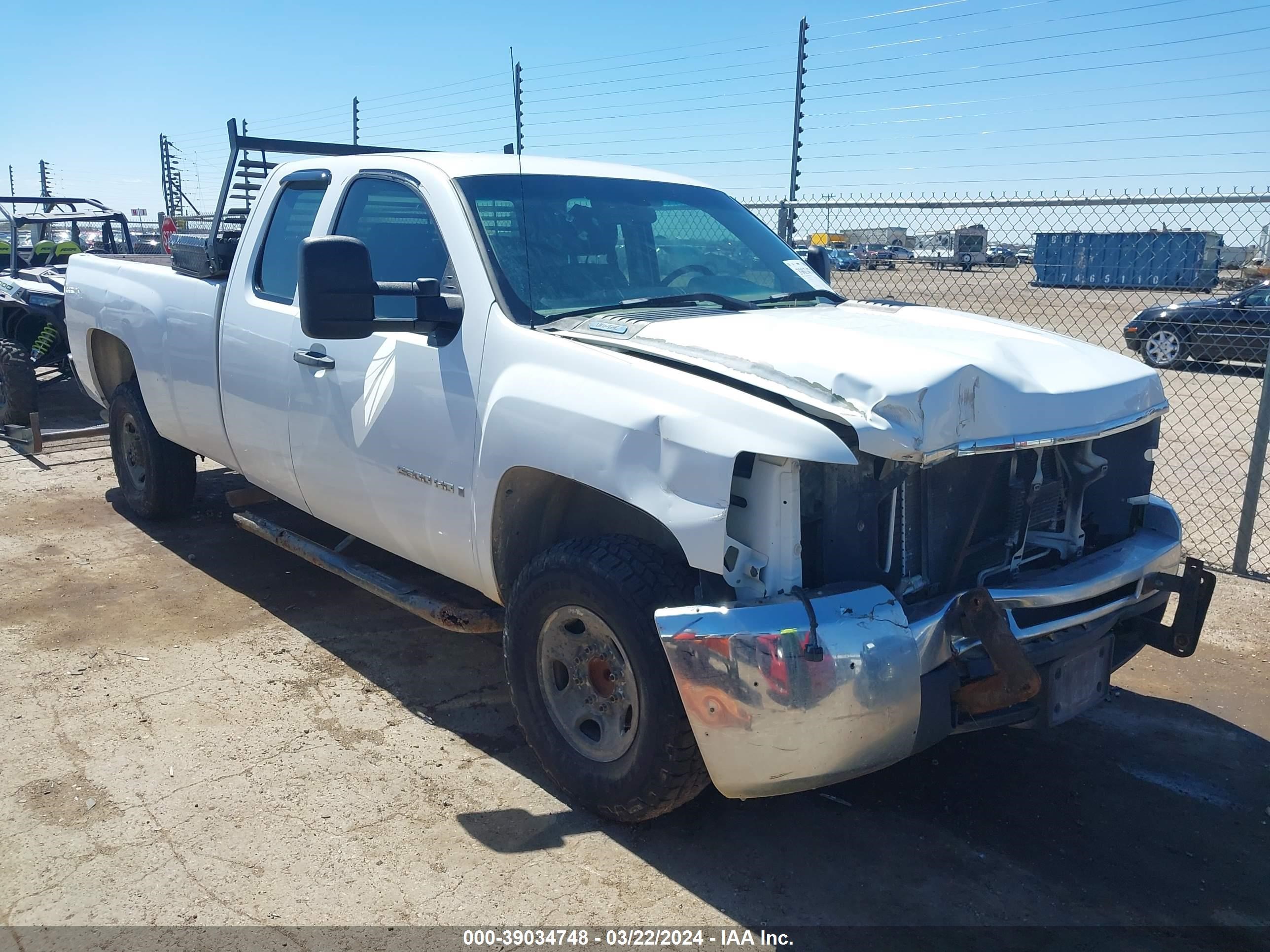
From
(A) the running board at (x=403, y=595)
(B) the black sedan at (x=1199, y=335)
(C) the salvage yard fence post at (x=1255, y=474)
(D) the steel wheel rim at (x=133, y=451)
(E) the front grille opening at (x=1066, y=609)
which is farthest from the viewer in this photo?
(B) the black sedan at (x=1199, y=335)

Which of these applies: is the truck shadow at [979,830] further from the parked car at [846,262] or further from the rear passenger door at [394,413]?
the parked car at [846,262]

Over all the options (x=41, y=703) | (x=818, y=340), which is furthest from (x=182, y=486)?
(x=818, y=340)

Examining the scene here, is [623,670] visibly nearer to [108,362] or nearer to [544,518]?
[544,518]

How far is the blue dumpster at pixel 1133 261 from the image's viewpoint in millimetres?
6645

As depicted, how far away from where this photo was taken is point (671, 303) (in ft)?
12.5

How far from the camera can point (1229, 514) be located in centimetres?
751

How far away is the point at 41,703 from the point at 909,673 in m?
3.38

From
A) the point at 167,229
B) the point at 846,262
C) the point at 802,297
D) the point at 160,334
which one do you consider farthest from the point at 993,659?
the point at 167,229

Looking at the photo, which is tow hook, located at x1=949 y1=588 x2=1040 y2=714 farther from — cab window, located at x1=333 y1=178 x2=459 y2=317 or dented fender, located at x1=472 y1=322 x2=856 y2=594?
cab window, located at x1=333 y1=178 x2=459 y2=317

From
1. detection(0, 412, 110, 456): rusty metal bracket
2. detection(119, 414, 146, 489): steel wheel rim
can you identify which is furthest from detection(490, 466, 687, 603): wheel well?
detection(0, 412, 110, 456): rusty metal bracket

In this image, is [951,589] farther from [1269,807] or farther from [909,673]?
[1269,807]

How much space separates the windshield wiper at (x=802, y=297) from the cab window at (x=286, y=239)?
6.60 ft

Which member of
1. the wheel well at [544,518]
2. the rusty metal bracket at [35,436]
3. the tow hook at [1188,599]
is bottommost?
the rusty metal bracket at [35,436]

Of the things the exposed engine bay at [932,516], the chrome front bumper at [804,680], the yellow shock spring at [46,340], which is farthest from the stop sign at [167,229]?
the chrome front bumper at [804,680]
